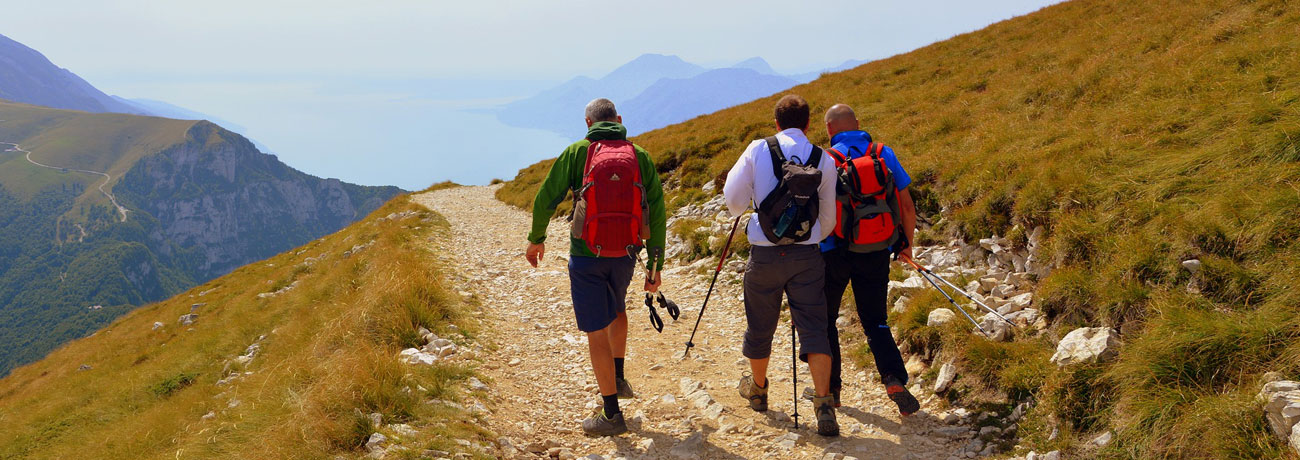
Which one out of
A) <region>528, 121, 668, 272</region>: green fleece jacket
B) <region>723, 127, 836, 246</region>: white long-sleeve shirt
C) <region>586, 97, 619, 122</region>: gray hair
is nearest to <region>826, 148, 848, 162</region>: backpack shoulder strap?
<region>723, 127, 836, 246</region>: white long-sleeve shirt

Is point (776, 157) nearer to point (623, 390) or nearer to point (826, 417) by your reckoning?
point (826, 417)

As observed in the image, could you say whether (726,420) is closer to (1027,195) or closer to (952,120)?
(1027,195)

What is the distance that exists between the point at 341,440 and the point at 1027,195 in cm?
809

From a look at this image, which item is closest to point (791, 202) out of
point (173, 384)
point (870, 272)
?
point (870, 272)

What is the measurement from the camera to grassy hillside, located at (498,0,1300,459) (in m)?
3.89

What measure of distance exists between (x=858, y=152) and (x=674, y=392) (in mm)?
3342

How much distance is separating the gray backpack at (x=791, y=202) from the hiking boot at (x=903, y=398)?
1.77 metres

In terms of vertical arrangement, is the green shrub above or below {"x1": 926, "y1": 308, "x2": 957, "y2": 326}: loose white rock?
below

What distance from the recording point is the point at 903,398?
5.33m

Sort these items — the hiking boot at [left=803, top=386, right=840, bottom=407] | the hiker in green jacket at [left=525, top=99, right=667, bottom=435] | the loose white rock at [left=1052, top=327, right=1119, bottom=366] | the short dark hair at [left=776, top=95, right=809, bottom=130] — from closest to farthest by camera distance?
the loose white rock at [left=1052, top=327, right=1119, bottom=366], the short dark hair at [left=776, top=95, right=809, bottom=130], the hiker in green jacket at [left=525, top=99, right=667, bottom=435], the hiking boot at [left=803, top=386, right=840, bottom=407]

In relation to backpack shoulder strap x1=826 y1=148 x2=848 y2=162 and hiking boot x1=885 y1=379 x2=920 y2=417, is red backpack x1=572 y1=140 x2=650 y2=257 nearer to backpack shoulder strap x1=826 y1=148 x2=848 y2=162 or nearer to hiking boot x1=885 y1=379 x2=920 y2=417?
backpack shoulder strap x1=826 y1=148 x2=848 y2=162

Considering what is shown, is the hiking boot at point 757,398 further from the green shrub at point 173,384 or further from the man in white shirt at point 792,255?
the green shrub at point 173,384

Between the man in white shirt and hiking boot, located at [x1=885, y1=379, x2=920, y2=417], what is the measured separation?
0.62 metres

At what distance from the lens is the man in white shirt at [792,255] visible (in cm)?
482
